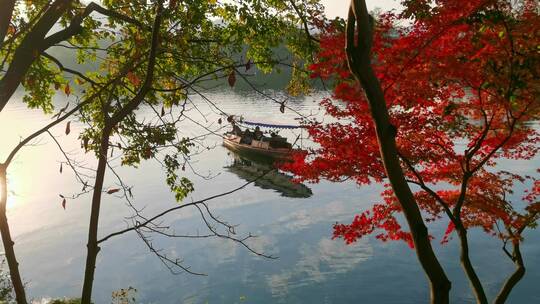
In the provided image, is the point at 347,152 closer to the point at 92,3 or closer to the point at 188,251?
the point at 92,3

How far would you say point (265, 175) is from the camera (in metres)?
31.1

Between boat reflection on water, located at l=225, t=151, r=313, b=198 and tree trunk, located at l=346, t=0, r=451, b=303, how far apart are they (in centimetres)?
2214

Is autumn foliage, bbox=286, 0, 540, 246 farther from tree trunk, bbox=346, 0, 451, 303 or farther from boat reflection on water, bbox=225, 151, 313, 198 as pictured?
boat reflection on water, bbox=225, 151, 313, 198

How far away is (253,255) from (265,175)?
11.7m

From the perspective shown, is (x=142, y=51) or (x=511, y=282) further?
(x=511, y=282)

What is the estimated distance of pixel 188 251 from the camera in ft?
69.1

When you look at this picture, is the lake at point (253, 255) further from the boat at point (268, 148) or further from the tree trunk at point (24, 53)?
the tree trunk at point (24, 53)

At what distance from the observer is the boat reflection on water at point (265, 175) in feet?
99.1

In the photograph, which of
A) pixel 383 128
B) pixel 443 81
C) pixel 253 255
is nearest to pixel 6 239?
pixel 383 128

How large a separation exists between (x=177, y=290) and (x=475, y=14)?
14.9 meters

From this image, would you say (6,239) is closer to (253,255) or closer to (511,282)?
(511,282)

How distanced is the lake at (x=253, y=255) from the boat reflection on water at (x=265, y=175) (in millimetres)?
872

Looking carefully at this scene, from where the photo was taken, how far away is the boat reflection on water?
3019 centimetres

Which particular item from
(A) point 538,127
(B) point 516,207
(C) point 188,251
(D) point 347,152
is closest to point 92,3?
(D) point 347,152
